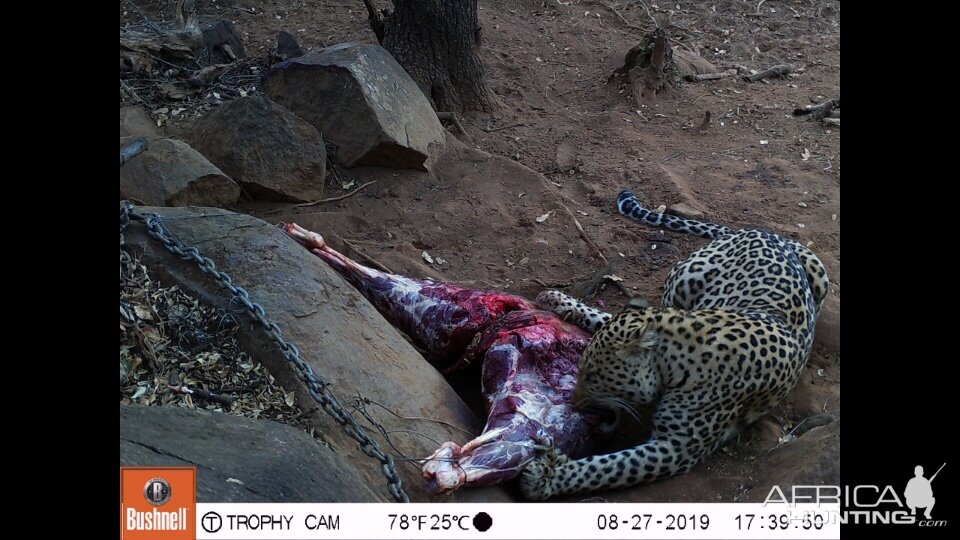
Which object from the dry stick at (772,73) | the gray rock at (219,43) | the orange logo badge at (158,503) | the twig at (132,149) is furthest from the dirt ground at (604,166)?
the orange logo badge at (158,503)

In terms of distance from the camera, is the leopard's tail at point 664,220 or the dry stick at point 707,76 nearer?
the leopard's tail at point 664,220

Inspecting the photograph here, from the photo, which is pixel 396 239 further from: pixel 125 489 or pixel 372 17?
pixel 125 489

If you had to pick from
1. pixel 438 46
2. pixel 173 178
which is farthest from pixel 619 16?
pixel 173 178

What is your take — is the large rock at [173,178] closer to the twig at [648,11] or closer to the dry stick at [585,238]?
the dry stick at [585,238]

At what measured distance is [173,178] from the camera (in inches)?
257

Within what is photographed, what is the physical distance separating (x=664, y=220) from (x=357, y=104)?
2.65m

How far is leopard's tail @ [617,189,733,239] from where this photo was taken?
729 centimetres

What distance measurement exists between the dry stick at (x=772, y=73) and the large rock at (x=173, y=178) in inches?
240

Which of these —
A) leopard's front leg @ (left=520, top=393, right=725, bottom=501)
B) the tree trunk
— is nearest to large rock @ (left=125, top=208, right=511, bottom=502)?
leopard's front leg @ (left=520, top=393, right=725, bottom=501)

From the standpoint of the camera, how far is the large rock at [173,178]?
6.43 m

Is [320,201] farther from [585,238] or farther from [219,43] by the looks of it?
[219,43]

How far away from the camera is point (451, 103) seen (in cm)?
889

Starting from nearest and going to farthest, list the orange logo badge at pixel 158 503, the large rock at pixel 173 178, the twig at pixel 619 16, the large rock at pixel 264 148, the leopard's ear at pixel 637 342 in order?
the orange logo badge at pixel 158 503, the leopard's ear at pixel 637 342, the large rock at pixel 173 178, the large rock at pixel 264 148, the twig at pixel 619 16

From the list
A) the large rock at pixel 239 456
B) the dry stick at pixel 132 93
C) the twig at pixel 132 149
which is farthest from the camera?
the dry stick at pixel 132 93
